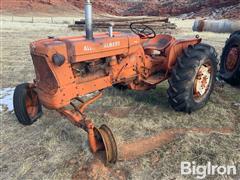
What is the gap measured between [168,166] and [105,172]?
2.50 feet

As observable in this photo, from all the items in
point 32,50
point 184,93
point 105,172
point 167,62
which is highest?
point 32,50

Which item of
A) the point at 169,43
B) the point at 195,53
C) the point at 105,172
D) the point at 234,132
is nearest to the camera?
the point at 105,172

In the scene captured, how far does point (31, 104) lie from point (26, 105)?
5.2 inches

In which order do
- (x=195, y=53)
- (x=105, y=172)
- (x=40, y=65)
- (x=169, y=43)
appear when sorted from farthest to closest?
1. (x=169, y=43)
2. (x=195, y=53)
3. (x=40, y=65)
4. (x=105, y=172)

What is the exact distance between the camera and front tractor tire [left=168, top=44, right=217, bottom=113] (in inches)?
194

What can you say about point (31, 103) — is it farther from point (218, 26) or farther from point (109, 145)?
point (218, 26)

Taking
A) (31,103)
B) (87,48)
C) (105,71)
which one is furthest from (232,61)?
(31,103)

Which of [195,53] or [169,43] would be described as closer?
[195,53]

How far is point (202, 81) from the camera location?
17.5ft

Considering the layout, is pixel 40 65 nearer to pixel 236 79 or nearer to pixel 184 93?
pixel 184 93

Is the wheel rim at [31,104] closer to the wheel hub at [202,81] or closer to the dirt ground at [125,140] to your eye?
the dirt ground at [125,140]

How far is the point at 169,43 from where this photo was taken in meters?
5.44

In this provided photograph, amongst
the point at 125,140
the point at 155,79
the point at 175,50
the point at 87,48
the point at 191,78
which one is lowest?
the point at 125,140

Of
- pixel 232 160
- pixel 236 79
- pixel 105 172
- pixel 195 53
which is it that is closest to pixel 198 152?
pixel 232 160
